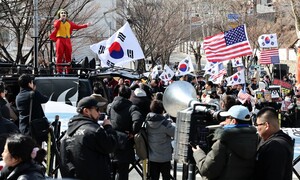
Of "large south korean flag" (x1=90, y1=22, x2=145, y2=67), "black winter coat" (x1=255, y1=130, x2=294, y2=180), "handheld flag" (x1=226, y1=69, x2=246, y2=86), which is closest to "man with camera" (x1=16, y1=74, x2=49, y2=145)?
"black winter coat" (x1=255, y1=130, x2=294, y2=180)

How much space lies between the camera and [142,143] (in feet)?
29.4

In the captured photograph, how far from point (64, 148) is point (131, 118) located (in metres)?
2.67

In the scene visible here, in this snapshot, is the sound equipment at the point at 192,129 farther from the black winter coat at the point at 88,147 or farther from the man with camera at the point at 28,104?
the man with camera at the point at 28,104

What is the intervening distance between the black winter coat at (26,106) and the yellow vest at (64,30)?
7627mm

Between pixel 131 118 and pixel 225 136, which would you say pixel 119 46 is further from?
pixel 225 136

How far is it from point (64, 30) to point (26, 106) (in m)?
7.76

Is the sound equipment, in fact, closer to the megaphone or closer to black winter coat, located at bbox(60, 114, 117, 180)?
the megaphone

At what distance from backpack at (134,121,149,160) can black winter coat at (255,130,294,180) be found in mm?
3334

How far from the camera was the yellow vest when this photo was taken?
1684cm

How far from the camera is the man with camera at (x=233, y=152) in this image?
5445 millimetres

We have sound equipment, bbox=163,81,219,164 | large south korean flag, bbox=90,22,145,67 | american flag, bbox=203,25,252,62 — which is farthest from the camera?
large south korean flag, bbox=90,22,145,67

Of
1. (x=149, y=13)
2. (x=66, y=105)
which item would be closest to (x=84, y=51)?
(x=149, y=13)

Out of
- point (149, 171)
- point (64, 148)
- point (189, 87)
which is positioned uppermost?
point (189, 87)

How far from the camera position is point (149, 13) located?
4106 centimetres
